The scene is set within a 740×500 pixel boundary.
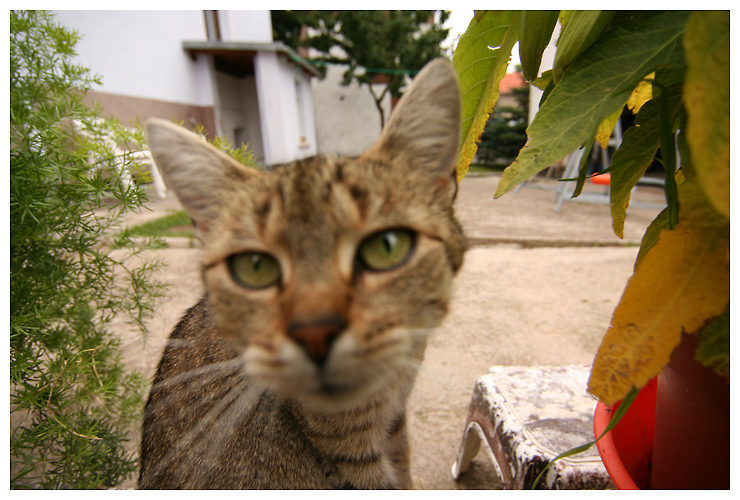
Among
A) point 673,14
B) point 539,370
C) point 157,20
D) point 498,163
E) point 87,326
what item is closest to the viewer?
point 673,14

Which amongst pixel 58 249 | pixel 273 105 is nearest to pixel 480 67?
pixel 58 249

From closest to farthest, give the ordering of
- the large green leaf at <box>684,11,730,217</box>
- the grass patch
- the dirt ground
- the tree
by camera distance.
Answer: the large green leaf at <box>684,11,730,217</box> < the dirt ground < the grass patch < the tree

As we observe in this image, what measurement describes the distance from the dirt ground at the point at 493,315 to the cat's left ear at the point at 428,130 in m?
0.28

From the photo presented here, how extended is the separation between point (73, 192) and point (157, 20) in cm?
520

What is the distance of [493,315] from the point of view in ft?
8.11

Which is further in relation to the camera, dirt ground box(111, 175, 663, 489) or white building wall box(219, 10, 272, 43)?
white building wall box(219, 10, 272, 43)

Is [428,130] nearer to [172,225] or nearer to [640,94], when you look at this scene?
[640,94]

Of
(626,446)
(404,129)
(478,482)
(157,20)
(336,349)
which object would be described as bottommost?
(478,482)

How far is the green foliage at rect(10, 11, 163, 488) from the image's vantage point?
929mm

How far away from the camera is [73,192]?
1.00 m

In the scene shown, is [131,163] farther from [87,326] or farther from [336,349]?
[336,349]

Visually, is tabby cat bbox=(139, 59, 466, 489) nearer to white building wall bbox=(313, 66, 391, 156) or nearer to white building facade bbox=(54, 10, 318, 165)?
white building facade bbox=(54, 10, 318, 165)

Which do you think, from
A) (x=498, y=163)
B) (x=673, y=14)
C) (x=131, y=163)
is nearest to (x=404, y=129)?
(x=673, y=14)

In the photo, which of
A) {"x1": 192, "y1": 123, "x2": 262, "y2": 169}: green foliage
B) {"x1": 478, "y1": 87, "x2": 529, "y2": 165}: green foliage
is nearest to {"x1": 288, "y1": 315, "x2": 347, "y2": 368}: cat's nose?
{"x1": 192, "y1": 123, "x2": 262, "y2": 169}: green foliage
